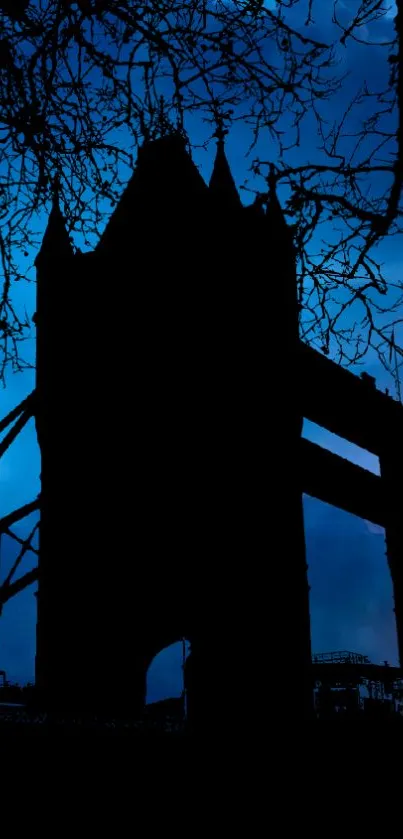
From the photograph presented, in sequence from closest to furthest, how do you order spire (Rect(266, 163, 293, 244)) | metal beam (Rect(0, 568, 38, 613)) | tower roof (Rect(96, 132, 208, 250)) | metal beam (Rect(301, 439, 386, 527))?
metal beam (Rect(0, 568, 38, 613))
tower roof (Rect(96, 132, 208, 250))
spire (Rect(266, 163, 293, 244))
metal beam (Rect(301, 439, 386, 527))

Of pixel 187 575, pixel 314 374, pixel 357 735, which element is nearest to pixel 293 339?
pixel 314 374

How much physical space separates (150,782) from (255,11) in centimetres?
528

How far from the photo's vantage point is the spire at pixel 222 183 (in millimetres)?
15812

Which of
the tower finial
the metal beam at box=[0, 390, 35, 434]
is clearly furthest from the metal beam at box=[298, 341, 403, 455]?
the metal beam at box=[0, 390, 35, 434]

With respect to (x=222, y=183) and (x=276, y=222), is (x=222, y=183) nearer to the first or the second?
(x=222, y=183)

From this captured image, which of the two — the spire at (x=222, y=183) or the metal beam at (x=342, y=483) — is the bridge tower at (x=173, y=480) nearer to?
the spire at (x=222, y=183)

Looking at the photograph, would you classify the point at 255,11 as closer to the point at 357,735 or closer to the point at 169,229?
the point at 357,735

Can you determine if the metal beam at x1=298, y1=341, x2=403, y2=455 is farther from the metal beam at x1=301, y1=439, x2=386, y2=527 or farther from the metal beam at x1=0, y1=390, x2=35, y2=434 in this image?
the metal beam at x1=0, y1=390, x2=35, y2=434

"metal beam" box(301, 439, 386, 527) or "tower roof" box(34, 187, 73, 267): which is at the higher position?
"tower roof" box(34, 187, 73, 267)

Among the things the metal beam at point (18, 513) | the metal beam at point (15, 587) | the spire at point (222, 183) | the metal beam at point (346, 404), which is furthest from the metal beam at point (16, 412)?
the spire at point (222, 183)

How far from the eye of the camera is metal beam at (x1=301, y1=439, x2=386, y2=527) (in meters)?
16.7

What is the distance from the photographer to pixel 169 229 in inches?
588

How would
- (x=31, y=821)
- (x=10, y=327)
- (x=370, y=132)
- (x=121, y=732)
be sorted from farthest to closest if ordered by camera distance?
(x=10, y=327)
(x=370, y=132)
(x=121, y=732)
(x=31, y=821)

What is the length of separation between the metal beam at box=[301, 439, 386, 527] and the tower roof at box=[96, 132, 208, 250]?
5346mm
